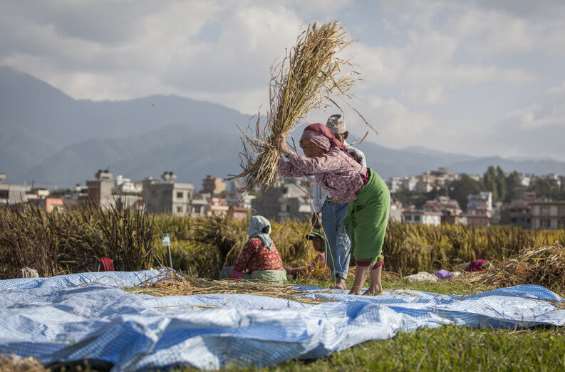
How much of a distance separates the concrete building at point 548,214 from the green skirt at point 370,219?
115 meters

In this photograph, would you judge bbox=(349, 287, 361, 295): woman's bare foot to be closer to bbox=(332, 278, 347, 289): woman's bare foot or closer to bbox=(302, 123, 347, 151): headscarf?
bbox=(332, 278, 347, 289): woman's bare foot

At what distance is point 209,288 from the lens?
577cm

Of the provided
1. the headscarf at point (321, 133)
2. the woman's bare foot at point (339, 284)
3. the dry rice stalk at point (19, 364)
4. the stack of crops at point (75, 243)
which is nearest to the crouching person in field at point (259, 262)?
the woman's bare foot at point (339, 284)

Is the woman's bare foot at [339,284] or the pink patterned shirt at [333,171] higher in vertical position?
the pink patterned shirt at [333,171]

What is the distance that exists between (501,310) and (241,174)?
249 cm

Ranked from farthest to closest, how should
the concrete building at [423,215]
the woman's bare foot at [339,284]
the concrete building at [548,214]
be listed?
the concrete building at [423,215]
the concrete building at [548,214]
the woman's bare foot at [339,284]

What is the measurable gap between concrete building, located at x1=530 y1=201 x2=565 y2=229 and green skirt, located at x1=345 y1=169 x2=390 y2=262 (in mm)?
114816

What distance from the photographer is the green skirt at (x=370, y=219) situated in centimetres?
628

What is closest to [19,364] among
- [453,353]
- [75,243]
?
[453,353]

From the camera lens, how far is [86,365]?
3152 millimetres

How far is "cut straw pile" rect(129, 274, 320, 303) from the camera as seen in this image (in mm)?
5492

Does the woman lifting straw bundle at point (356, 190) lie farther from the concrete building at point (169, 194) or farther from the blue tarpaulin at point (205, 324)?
the concrete building at point (169, 194)

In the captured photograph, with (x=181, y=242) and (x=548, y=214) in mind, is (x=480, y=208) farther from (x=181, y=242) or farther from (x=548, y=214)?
(x=181, y=242)

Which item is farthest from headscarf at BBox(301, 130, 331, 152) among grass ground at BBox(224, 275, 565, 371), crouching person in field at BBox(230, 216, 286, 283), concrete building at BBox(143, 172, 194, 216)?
concrete building at BBox(143, 172, 194, 216)
